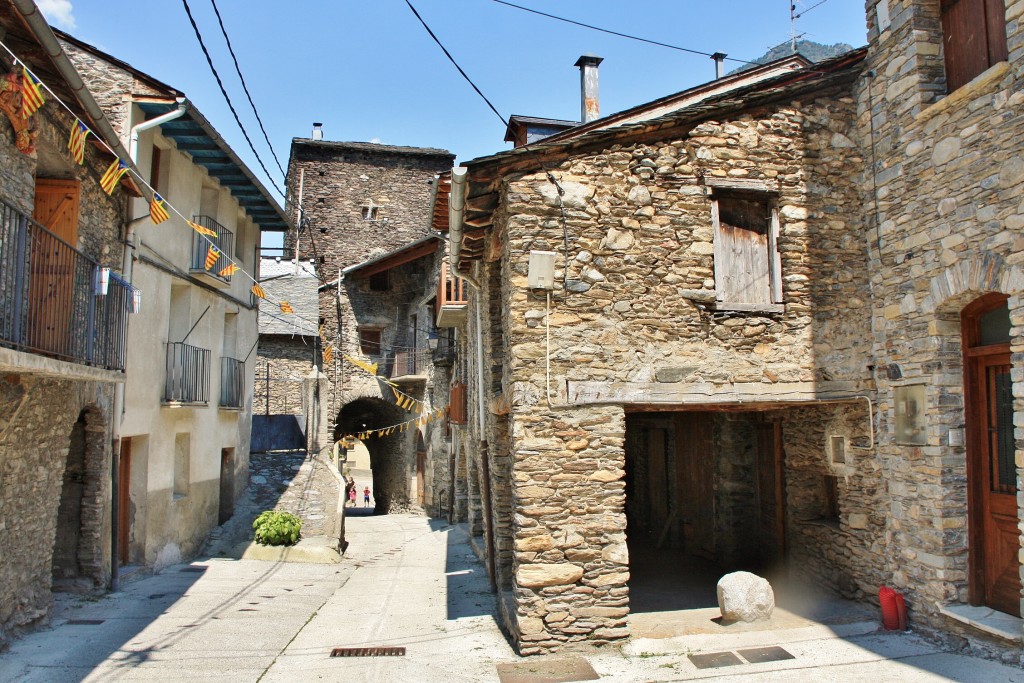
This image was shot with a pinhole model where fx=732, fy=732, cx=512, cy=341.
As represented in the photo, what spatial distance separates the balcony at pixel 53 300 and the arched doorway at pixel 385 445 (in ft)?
48.1

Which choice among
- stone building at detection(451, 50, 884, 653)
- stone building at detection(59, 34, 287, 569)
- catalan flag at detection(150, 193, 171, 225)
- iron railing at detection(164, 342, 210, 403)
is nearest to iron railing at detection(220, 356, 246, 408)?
stone building at detection(59, 34, 287, 569)

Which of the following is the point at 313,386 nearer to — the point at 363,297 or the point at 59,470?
the point at 363,297

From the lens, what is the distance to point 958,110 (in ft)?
22.5

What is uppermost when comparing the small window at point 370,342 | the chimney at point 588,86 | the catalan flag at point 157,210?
the chimney at point 588,86

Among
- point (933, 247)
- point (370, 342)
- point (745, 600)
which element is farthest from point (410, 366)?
point (933, 247)

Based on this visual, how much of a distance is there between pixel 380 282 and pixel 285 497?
9.79m

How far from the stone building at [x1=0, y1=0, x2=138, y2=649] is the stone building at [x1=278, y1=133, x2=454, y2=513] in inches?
455

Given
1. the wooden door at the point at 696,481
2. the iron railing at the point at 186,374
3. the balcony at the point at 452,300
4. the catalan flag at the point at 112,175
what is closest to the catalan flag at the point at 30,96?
the catalan flag at the point at 112,175

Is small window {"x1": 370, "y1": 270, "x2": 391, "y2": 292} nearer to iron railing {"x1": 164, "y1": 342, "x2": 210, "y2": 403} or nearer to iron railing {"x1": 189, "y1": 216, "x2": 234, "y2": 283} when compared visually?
iron railing {"x1": 189, "y1": 216, "x2": 234, "y2": 283}

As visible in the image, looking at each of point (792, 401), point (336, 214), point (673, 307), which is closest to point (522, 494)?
point (673, 307)

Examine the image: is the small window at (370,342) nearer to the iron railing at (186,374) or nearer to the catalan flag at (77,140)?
the iron railing at (186,374)

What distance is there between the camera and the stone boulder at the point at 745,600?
7875 mm

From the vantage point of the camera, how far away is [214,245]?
12.9 m

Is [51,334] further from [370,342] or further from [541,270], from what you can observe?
[370,342]
